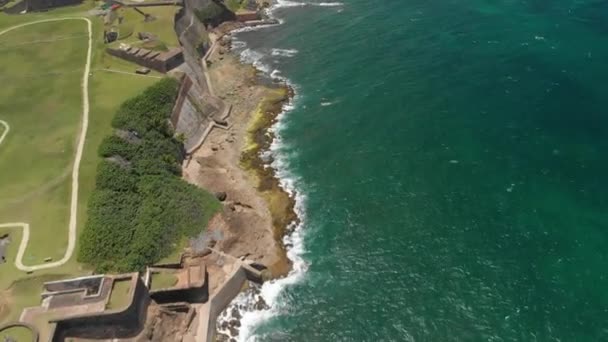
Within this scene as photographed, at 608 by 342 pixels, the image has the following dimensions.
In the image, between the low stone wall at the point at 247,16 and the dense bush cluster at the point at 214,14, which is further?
the low stone wall at the point at 247,16

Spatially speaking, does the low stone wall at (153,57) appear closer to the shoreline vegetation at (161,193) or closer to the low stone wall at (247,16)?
the shoreline vegetation at (161,193)

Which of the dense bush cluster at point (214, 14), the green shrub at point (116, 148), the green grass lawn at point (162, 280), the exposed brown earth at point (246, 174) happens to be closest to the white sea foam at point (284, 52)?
the exposed brown earth at point (246, 174)

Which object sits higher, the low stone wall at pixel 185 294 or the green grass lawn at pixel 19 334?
the green grass lawn at pixel 19 334

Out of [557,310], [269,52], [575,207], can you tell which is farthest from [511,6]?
[557,310]

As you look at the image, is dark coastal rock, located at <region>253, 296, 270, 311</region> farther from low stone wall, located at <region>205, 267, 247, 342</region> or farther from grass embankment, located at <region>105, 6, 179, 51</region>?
grass embankment, located at <region>105, 6, 179, 51</region>

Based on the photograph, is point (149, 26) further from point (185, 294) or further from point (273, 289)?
point (273, 289)

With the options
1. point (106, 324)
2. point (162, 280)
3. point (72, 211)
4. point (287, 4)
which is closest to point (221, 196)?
point (162, 280)

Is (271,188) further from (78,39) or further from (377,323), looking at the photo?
(78,39)
